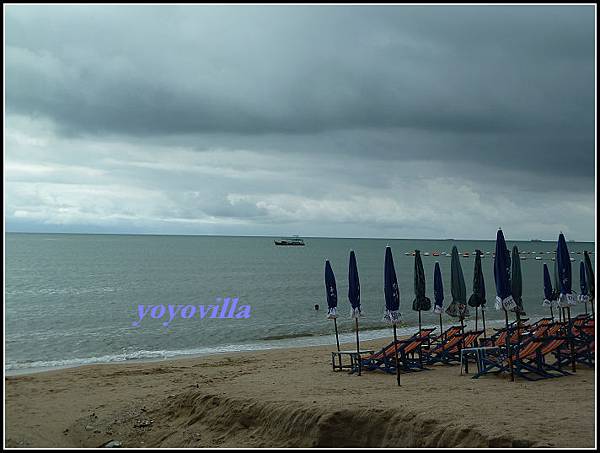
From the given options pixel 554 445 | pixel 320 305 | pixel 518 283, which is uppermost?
pixel 518 283

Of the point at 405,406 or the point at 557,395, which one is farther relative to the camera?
the point at 557,395

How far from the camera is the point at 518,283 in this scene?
37.1 feet

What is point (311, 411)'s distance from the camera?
9.11m

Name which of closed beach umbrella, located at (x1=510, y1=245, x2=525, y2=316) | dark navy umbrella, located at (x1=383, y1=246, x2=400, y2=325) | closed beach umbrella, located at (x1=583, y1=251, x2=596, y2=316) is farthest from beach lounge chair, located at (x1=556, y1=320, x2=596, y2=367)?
dark navy umbrella, located at (x1=383, y1=246, x2=400, y2=325)

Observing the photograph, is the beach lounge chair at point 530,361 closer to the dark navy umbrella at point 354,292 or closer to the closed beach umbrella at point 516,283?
the closed beach umbrella at point 516,283

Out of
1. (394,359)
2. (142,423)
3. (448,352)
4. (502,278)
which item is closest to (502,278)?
(502,278)

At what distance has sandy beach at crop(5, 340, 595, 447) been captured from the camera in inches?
311

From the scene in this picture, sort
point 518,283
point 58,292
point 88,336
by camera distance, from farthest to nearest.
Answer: point 58,292 → point 88,336 → point 518,283

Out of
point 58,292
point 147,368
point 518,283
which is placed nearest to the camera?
point 518,283

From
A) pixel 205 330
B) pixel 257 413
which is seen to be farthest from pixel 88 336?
pixel 257 413

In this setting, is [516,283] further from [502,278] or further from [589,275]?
[589,275]

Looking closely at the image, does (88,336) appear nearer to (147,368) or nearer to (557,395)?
(147,368)

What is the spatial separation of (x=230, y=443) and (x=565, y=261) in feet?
27.7

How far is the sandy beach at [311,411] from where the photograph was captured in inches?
311
